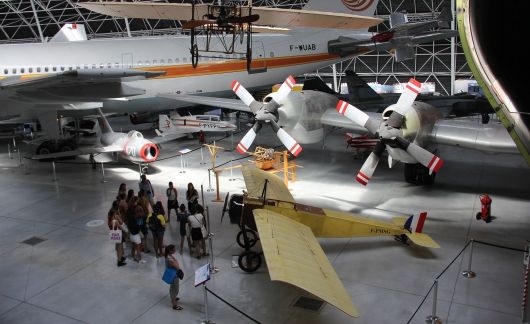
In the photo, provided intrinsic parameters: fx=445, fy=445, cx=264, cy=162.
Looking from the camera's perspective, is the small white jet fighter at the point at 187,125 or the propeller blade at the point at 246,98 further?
the small white jet fighter at the point at 187,125

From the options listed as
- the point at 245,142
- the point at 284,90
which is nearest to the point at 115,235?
the point at 245,142

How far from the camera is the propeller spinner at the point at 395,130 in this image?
12203mm

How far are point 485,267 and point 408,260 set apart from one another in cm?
163

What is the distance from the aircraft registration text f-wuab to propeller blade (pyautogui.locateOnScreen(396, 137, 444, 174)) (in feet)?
15.1

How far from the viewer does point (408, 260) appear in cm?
1028

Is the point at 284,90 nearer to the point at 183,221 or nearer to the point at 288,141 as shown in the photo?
the point at 288,141

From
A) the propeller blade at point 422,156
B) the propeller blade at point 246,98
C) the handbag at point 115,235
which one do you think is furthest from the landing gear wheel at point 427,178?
the handbag at point 115,235

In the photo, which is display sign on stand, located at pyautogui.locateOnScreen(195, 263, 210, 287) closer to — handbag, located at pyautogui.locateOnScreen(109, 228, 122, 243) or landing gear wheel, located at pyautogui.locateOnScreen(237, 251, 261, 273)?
landing gear wheel, located at pyautogui.locateOnScreen(237, 251, 261, 273)

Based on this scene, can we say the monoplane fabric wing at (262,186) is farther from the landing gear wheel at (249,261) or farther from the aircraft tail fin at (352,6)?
the aircraft tail fin at (352,6)

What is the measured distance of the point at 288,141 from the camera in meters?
14.5

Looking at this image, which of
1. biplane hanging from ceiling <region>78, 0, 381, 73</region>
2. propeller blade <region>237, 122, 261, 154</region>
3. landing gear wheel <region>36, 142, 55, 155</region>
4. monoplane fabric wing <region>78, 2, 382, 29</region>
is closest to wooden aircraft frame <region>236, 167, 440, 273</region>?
propeller blade <region>237, 122, 261, 154</region>

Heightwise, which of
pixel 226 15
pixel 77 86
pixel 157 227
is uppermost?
pixel 226 15

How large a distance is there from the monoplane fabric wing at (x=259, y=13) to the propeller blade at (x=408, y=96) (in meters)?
3.38

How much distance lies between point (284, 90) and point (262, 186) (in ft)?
15.4
